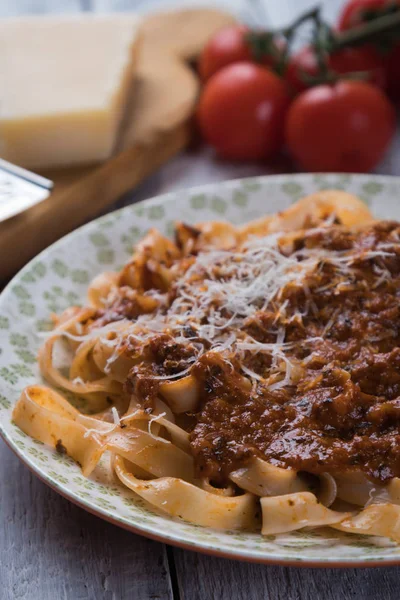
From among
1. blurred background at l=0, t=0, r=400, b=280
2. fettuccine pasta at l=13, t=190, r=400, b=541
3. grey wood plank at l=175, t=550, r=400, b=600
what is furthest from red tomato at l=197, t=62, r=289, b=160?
grey wood plank at l=175, t=550, r=400, b=600

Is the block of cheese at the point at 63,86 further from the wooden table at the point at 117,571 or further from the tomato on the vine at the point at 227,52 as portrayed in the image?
the wooden table at the point at 117,571

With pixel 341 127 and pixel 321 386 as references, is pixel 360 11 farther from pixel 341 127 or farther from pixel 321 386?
pixel 321 386

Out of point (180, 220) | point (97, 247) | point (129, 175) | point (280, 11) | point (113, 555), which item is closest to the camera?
point (113, 555)

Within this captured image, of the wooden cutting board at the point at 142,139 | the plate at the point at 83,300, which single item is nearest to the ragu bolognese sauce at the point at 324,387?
the plate at the point at 83,300

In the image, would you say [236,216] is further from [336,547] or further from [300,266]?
[336,547]

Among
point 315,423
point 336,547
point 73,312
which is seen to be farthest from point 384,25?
point 336,547

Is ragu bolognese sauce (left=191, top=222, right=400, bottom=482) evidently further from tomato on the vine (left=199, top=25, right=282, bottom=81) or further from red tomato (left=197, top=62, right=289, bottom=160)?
tomato on the vine (left=199, top=25, right=282, bottom=81)
